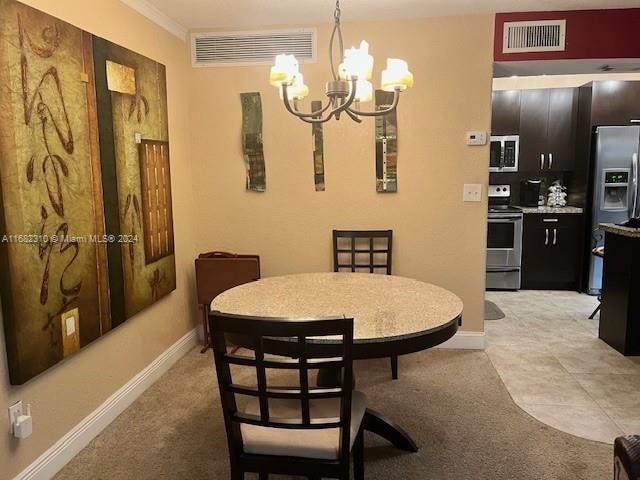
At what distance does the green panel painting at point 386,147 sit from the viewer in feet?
11.5

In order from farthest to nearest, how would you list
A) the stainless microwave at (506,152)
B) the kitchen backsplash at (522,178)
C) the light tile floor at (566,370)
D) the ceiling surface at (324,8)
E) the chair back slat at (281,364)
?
the kitchen backsplash at (522,178) → the stainless microwave at (506,152) → the ceiling surface at (324,8) → the light tile floor at (566,370) → the chair back slat at (281,364)

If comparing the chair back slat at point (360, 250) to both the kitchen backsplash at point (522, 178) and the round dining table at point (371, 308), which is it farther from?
the kitchen backsplash at point (522, 178)

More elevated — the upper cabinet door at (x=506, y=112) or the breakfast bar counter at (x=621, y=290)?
the upper cabinet door at (x=506, y=112)

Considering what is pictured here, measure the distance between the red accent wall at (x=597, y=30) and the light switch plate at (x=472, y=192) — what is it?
3.21ft

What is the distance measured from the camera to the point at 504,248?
5.30m

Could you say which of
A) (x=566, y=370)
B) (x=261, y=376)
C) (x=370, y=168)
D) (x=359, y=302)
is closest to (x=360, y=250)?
(x=370, y=168)

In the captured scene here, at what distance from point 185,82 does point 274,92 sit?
2.26 ft

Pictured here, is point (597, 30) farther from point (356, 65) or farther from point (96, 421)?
point (96, 421)

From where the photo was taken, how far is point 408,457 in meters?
2.25

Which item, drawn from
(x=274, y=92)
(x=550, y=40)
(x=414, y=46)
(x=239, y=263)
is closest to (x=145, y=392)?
(x=239, y=263)

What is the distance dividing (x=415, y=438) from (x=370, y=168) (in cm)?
193

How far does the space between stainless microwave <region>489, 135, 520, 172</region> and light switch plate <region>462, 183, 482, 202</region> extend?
2.18 m

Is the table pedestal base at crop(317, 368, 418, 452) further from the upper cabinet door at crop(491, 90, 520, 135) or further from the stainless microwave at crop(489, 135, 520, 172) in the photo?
the upper cabinet door at crop(491, 90, 520, 135)

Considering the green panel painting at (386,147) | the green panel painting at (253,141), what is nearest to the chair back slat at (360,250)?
the green panel painting at (386,147)
